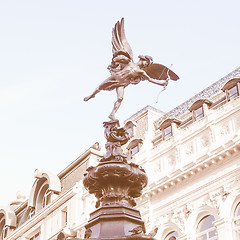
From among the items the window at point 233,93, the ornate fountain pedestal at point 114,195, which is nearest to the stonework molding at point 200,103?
the window at point 233,93

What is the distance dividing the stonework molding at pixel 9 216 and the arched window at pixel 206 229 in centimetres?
2223

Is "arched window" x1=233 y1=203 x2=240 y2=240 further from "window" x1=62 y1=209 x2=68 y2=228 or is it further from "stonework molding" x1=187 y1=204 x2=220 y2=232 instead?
"window" x1=62 y1=209 x2=68 y2=228

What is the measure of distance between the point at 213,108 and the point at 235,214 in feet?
24.1

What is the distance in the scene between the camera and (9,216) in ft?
150

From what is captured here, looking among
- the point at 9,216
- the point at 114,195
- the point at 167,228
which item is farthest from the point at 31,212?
the point at 114,195

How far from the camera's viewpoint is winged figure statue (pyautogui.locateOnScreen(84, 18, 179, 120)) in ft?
27.7

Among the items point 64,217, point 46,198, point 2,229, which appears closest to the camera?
point 64,217

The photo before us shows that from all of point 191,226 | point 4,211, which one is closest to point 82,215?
point 191,226

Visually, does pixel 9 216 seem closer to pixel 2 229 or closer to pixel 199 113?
pixel 2 229

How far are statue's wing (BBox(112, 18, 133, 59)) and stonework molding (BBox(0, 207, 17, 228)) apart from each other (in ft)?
126

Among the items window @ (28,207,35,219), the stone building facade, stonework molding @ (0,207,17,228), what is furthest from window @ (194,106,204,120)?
stonework molding @ (0,207,17,228)

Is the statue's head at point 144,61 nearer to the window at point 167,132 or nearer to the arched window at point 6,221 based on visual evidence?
the window at point 167,132

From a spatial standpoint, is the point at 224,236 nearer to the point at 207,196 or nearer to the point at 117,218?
the point at 207,196

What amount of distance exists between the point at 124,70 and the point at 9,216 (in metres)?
39.5
